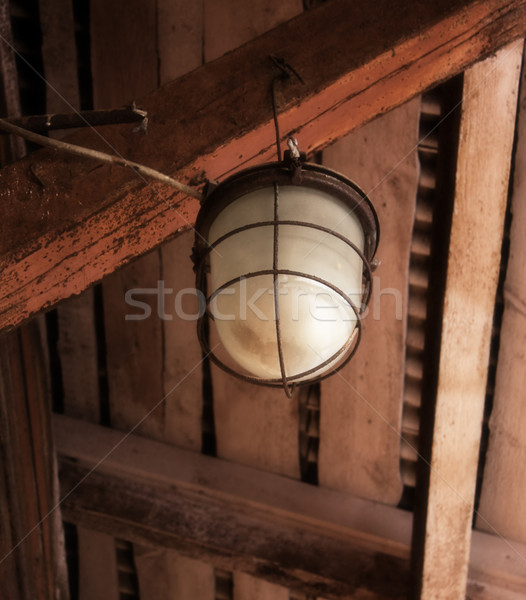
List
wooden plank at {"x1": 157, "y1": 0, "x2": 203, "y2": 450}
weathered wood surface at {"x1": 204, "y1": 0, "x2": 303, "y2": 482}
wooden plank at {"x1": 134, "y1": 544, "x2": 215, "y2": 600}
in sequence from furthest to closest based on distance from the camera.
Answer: wooden plank at {"x1": 134, "y1": 544, "x2": 215, "y2": 600} < weathered wood surface at {"x1": 204, "y1": 0, "x2": 303, "y2": 482} < wooden plank at {"x1": 157, "y1": 0, "x2": 203, "y2": 450}

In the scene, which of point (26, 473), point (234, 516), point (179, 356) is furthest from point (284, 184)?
point (234, 516)

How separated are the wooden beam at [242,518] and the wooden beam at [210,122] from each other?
121cm

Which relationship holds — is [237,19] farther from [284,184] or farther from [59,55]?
[284,184]

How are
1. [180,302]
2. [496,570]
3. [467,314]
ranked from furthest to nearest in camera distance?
[180,302] → [496,570] → [467,314]

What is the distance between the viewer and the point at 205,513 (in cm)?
211

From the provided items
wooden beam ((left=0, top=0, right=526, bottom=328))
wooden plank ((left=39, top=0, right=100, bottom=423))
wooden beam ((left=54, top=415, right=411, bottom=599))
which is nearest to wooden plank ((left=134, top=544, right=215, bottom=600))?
wooden beam ((left=54, top=415, right=411, bottom=599))

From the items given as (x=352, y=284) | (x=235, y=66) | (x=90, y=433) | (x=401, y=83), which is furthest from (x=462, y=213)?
(x=90, y=433)

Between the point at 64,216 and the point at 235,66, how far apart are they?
45 centimetres

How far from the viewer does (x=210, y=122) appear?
3.67 ft

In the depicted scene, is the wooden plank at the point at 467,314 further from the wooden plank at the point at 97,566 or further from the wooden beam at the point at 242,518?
the wooden plank at the point at 97,566

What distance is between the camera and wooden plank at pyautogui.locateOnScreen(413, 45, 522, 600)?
131 centimetres

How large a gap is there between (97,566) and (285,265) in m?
1.99

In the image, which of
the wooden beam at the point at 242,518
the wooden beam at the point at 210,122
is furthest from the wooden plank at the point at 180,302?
the wooden beam at the point at 210,122

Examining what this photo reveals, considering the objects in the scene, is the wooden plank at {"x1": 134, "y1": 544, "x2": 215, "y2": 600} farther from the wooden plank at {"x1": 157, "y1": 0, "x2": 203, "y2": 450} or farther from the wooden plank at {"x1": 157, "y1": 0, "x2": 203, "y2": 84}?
the wooden plank at {"x1": 157, "y1": 0, "x2": 203, "y2": 84}
